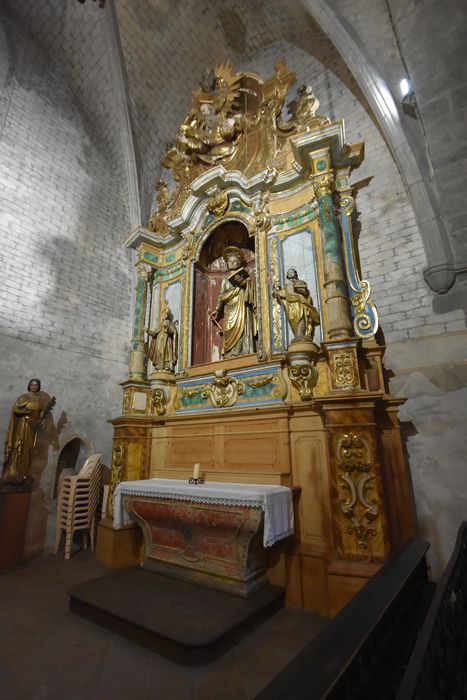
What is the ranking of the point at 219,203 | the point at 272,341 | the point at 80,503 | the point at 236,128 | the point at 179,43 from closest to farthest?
the point at 272,341
the point at 80,503
the point at 219,203
the point at 236,128
the point at 179,43

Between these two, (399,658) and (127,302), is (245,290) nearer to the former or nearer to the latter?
(127,302)

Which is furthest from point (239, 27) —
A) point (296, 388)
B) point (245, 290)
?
point (296, 388)

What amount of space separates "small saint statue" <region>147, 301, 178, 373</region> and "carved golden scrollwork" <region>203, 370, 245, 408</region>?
1169mm

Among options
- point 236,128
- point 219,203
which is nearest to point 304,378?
point 219,203

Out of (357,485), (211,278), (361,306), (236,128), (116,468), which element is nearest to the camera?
(357,485)

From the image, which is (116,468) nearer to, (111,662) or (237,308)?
(111,662)

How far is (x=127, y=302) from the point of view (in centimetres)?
831

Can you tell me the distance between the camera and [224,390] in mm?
5312

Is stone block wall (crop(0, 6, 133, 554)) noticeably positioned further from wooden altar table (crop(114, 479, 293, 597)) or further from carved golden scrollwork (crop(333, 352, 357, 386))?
carved golden scrollwork (crop(333, 352, 357, 386))

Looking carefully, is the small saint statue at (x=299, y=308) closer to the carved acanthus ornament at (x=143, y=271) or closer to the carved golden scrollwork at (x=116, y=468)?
the carved acanthus ornament at (x=143, y=271)

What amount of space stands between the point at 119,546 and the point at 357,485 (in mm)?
3422

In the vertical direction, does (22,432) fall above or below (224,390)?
below

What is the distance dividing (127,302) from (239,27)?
22.2ft

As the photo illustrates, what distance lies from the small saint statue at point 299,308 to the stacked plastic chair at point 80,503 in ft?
14.4
